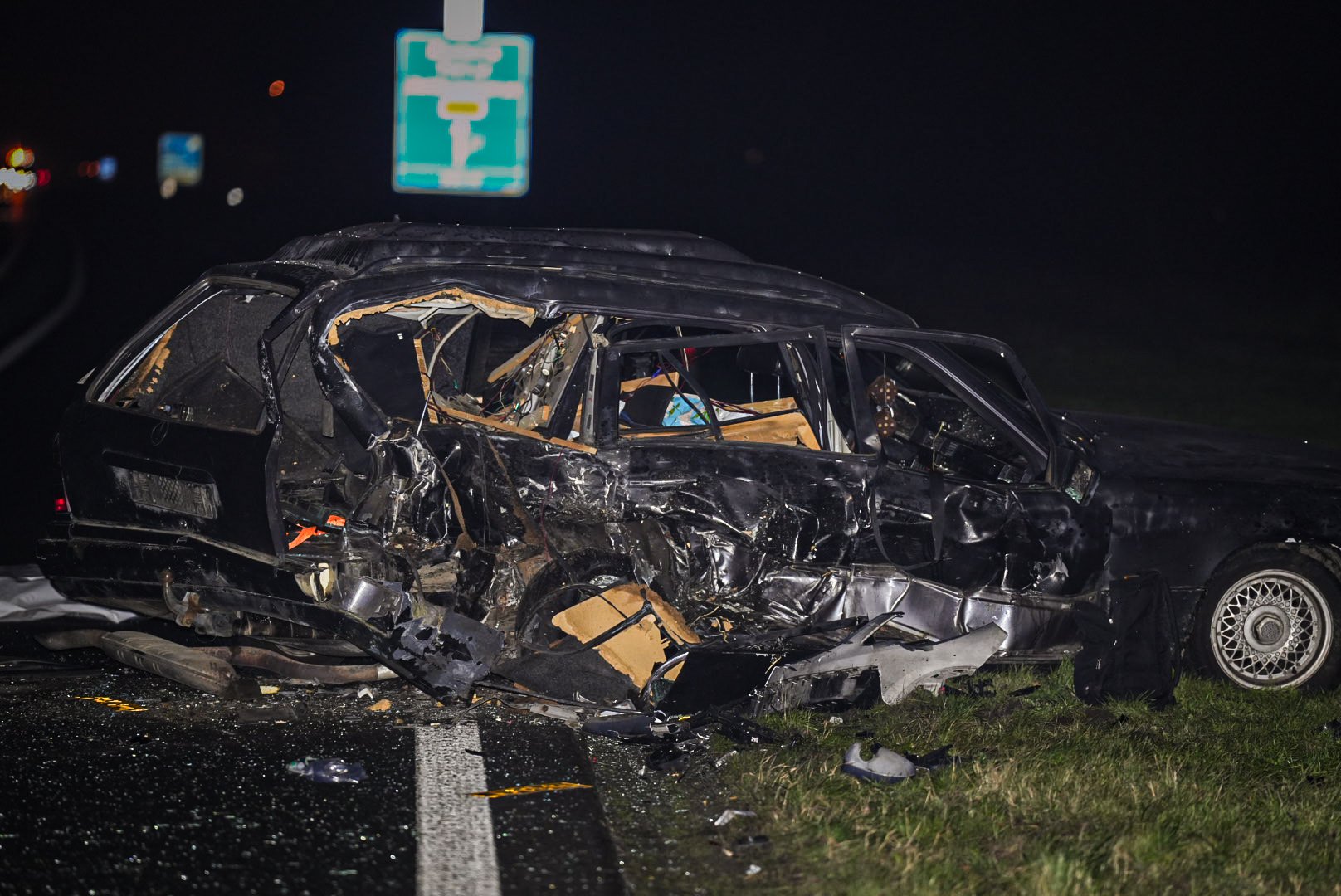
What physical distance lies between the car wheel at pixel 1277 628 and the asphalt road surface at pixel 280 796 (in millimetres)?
3054

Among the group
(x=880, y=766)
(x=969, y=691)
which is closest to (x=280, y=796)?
(x=880, y=766)

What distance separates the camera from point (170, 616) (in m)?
5.71

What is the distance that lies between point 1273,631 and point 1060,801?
2.17 meters

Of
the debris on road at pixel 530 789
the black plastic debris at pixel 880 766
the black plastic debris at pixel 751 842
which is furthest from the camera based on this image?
the black plastic debris at pixel 880 766

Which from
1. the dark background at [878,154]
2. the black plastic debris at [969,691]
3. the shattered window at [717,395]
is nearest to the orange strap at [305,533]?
the shattered window at [717,395]

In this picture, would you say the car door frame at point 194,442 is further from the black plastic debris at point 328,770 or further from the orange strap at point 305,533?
the black plastic debris at point 328,770

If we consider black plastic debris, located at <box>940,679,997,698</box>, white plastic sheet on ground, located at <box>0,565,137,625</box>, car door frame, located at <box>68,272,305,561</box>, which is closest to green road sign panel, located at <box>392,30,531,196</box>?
white plastic sheet on ground, located at <box>0,565,137,625</box>

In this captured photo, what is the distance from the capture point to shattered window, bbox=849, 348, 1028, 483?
252 inches

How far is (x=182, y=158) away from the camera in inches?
1890

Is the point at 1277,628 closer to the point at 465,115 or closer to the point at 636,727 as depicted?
the point at 636,727

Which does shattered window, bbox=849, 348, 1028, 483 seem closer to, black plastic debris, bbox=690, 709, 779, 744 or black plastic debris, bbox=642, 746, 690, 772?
black plastic debris, bbox=690, 709, 779, 744

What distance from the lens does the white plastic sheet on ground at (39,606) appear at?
262 inches

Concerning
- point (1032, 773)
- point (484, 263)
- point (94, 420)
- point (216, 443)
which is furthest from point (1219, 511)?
point (94, 420)

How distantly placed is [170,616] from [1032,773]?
348cm
